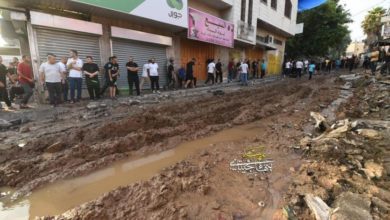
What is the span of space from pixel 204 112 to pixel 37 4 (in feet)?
20.2

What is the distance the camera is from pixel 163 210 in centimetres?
227

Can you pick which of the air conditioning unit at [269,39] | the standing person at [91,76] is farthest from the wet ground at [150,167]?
the air conditioning unit at [269,39]

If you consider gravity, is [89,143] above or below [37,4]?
below

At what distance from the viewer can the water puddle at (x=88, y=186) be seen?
246cm

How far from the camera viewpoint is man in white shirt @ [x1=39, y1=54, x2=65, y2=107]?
A: 665 centimetres

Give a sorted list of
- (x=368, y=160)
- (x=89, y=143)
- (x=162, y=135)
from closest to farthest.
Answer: (x=368, y=160)
(x=89, y=143)
(x=162, y=135)

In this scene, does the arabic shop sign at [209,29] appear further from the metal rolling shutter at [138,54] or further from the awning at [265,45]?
the awning at [265,45]

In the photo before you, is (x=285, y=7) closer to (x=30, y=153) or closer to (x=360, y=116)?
(x=360, y=116)

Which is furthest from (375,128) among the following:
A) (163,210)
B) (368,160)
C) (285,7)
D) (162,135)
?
(285,7)

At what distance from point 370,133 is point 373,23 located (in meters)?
43.8

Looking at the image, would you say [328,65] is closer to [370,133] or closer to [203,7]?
[203,7]

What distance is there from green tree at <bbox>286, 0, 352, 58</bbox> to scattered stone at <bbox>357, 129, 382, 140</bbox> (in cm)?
2616

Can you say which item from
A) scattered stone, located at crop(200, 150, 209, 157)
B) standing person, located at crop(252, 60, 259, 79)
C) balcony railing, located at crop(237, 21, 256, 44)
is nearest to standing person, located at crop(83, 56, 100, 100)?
scattered stone, located at crop(200, 150, 209, 157)

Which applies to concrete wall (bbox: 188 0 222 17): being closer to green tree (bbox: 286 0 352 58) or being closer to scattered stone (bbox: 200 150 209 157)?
scattered stone (bbox: 200 150 209 157)
